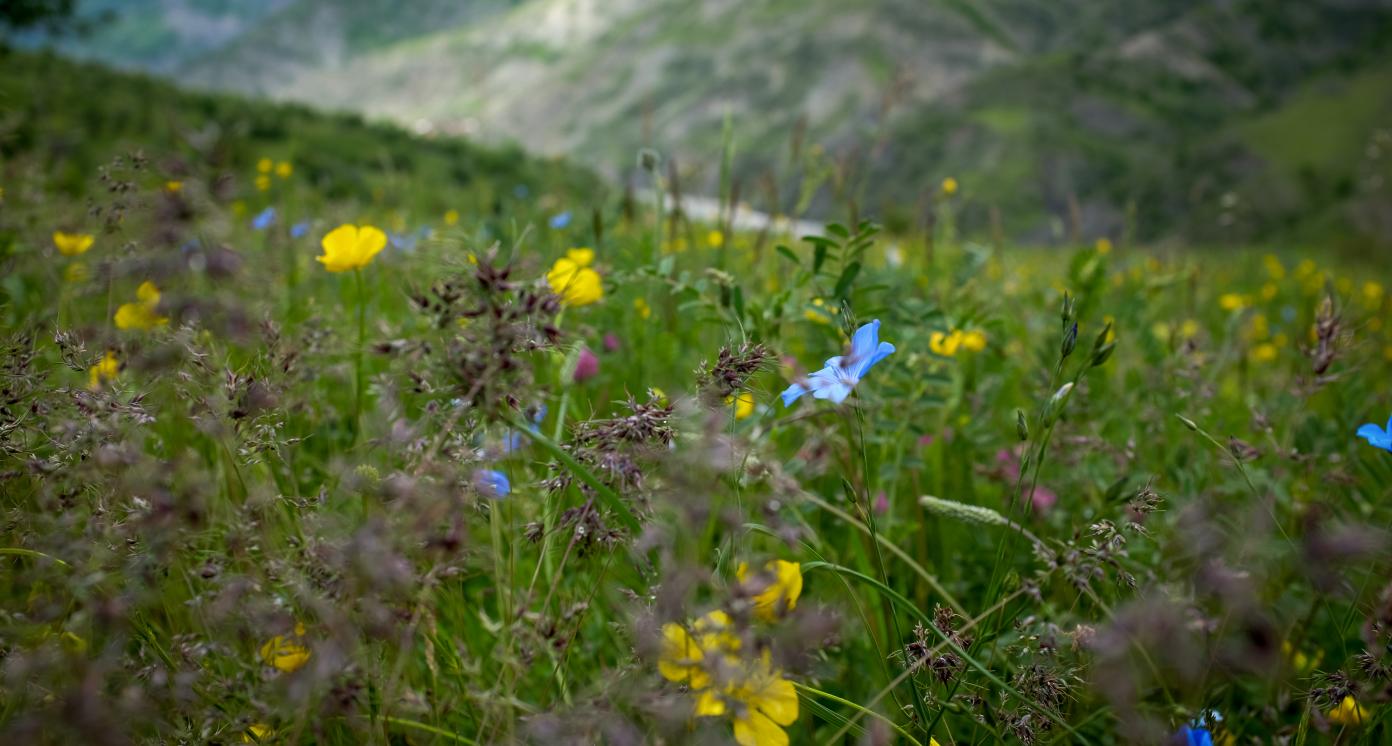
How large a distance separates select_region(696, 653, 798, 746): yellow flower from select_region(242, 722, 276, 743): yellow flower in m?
0.50

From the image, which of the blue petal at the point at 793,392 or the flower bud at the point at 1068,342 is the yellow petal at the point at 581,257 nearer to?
the blue petal at the point at 793,392

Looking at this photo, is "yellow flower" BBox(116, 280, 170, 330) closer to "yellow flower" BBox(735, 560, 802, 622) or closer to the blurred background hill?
"yellow flower" BBox(735, 560, 802, 622)

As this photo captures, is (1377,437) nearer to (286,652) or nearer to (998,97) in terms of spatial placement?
(286,652)

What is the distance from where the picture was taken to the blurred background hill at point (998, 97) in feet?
188

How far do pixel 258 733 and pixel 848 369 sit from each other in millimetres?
849

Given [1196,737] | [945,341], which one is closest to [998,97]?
[945,341]

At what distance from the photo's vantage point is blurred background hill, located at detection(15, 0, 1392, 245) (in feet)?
188

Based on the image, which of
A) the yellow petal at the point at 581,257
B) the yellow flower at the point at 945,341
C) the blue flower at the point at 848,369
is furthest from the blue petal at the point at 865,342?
the yellow petal at the point at 581,257

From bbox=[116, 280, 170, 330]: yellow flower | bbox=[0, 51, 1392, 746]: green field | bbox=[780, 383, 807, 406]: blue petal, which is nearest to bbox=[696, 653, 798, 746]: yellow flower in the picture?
bbox=[0, 51, 1392, 746]: green field

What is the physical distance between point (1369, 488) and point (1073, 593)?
95 centimetres

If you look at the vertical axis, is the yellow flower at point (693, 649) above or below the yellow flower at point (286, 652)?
above

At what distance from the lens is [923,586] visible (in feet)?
4.92

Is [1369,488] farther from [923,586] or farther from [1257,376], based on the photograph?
[1257,376]

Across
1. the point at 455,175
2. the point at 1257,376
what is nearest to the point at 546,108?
the point at 455,175
